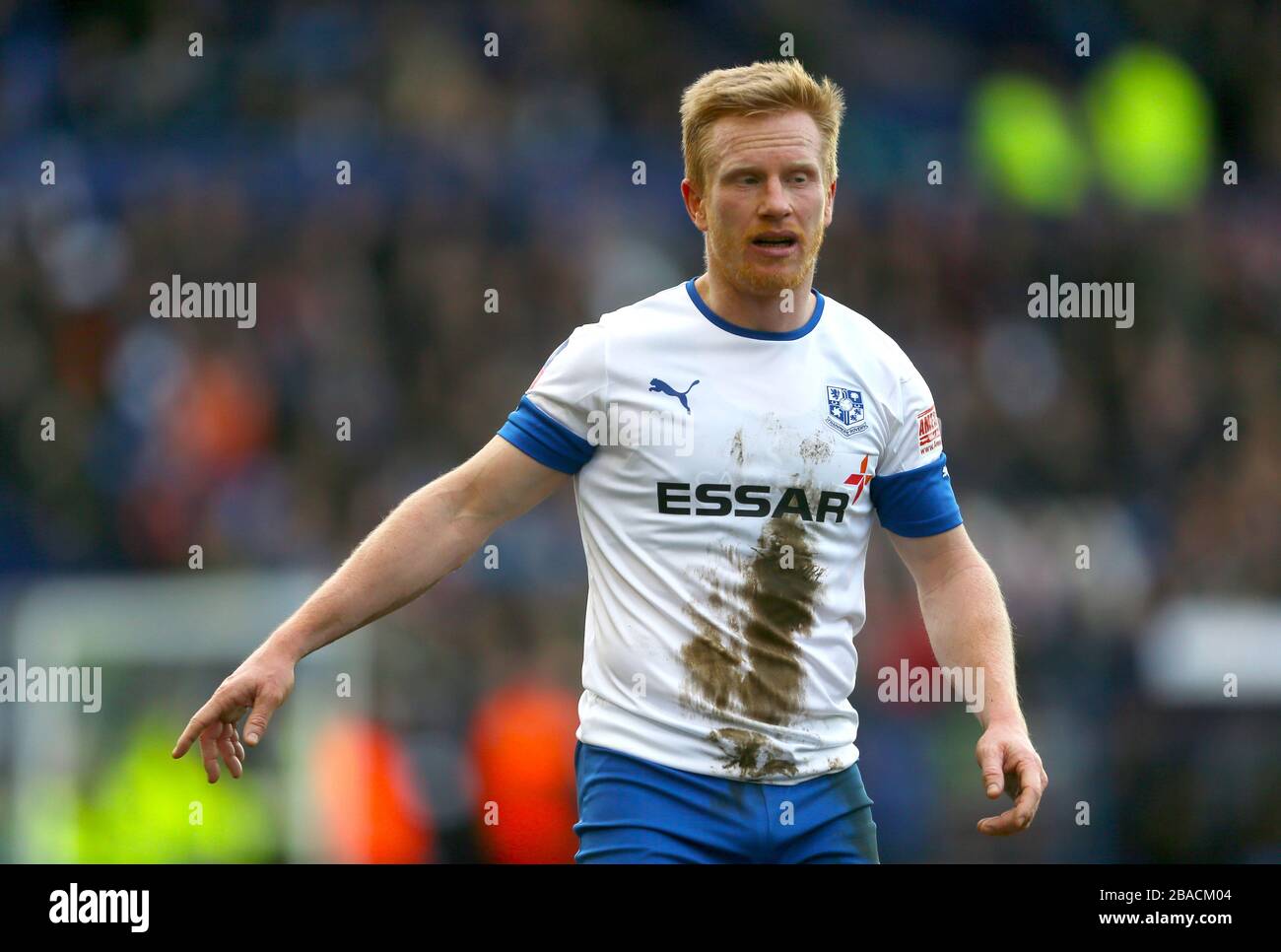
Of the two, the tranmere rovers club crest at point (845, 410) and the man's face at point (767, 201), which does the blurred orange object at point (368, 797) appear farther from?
the man's face at point (767, 201)

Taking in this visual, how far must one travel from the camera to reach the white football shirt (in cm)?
480

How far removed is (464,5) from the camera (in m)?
14.3

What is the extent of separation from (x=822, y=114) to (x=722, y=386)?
78cm

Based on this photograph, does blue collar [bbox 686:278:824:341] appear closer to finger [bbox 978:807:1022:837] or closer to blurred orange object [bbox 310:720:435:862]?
finger [bbox 978:807:1022:837]

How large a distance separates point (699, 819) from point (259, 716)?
109 centimetres

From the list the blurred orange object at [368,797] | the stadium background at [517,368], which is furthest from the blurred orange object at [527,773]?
the blurred orange object at [368,797]

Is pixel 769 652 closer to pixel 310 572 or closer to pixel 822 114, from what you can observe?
pixel 822 114

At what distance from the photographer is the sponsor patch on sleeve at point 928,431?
5.11 meters

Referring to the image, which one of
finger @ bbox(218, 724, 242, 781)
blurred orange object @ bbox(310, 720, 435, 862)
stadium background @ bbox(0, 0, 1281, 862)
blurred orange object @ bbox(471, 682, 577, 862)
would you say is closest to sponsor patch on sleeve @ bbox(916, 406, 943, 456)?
finger @ bbox(218, 724, 242, 781)

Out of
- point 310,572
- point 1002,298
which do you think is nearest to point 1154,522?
point 1002,298

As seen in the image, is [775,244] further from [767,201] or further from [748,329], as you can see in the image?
[748,329]

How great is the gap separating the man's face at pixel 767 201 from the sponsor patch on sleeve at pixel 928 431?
526 millimetres

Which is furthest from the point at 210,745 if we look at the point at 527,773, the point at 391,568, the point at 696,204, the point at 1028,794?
the point at 527,773

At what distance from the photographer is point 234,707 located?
4.67m
